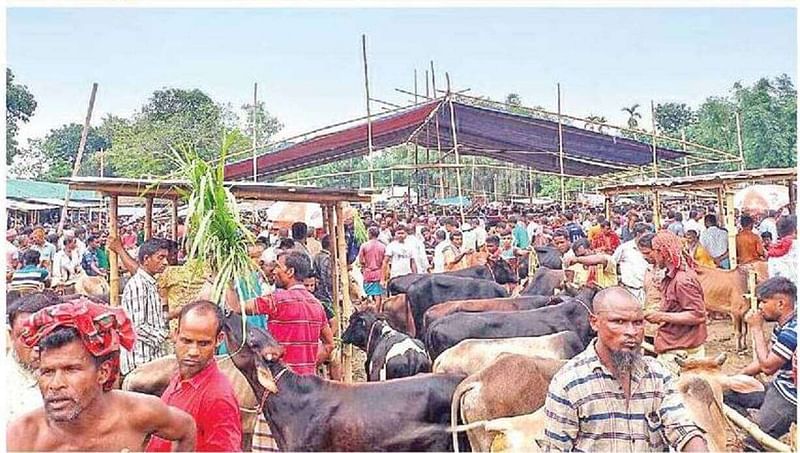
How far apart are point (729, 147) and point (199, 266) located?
73.0 feet

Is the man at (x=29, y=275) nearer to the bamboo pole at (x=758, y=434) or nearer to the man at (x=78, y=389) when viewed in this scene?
the man at (x=78, y=389)

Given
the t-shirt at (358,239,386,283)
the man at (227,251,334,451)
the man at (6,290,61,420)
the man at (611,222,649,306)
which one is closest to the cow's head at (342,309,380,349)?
the man at (227,251,334,451)

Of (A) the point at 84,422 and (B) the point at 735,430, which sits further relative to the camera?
(B) the point at 735,430

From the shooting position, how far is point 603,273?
986cm

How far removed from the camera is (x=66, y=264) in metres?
11.9

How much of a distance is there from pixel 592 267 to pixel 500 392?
5.33 m

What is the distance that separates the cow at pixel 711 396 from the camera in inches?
169

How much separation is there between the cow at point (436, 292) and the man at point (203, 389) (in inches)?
257

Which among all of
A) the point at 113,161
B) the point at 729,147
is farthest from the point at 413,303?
the point at 113,161

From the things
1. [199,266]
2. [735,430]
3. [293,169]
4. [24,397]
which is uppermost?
[293,169]

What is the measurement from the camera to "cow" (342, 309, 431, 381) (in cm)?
696

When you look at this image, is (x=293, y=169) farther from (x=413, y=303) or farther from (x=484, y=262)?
(x=413, y=303)

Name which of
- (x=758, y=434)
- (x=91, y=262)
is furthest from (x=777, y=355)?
(x=91, y=262)

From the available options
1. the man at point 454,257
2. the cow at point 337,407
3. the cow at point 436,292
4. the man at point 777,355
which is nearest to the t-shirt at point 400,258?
the man at point 454,257
